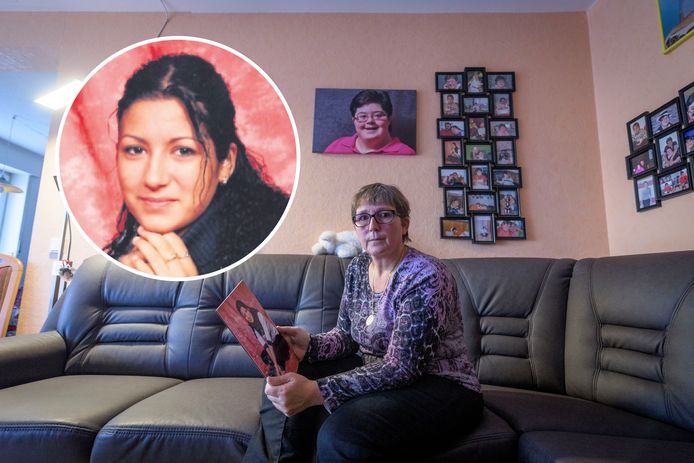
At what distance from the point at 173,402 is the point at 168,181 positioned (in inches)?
24.7

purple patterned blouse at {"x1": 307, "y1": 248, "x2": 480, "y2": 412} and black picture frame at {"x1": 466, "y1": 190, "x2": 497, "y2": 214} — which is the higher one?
black picture frame at {"x1": 466, "y1": 190, "x2": 497, "y2": 214}

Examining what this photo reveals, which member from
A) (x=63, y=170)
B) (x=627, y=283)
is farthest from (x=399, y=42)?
(x=63, y=170)

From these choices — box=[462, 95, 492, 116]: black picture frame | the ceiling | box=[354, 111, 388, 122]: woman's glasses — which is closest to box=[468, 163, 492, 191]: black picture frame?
box=[462, 95, 492, 116]: black picture frame

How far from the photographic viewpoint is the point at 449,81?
184 cm

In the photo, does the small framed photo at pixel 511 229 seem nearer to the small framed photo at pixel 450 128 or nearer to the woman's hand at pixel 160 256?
the small framed photo at pixel 450 128

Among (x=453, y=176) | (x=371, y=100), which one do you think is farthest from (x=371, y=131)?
(x=453, y=176)

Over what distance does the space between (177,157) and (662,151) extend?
5.69ft

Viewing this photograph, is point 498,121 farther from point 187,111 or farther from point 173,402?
point 173,402

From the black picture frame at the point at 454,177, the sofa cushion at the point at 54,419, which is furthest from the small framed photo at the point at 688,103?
the sofa cushion at the point at 54,419

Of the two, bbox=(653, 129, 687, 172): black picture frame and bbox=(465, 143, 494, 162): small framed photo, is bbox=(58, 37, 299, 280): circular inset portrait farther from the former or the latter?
bbox=(653, 129, 687, 172): black picture frame

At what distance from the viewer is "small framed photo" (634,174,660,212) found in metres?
1.45

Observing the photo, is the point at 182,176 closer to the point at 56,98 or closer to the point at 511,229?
the point at 56,98

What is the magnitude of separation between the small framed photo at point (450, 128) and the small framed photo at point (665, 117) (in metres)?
0.74

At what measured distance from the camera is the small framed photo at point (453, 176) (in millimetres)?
1748
